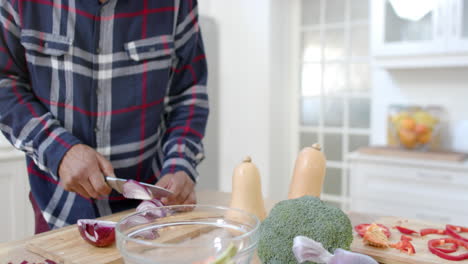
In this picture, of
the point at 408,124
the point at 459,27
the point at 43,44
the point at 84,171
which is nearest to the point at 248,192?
the point at 84,171

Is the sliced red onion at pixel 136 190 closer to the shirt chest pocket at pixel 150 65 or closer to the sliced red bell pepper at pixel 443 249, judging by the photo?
the shirt chest pocket at pixel 150 65

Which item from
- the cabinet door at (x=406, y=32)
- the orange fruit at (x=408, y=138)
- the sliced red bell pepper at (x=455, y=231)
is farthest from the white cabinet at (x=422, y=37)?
the sliced red bell pepper at (x=455, y=231)

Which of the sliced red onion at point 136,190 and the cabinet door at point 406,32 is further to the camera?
the cabinet door at point 406,32

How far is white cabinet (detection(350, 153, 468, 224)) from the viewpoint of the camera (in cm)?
232

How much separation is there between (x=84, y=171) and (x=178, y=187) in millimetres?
233

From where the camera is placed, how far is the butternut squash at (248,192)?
0.92 metres

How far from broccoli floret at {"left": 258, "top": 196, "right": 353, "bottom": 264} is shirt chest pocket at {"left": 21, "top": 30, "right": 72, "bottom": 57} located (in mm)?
678

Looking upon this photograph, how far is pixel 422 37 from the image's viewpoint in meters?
2.54

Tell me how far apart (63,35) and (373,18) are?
6.95ft

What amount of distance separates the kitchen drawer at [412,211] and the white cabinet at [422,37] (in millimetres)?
810

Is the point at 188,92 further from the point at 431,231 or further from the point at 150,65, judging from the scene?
the point at 431,231

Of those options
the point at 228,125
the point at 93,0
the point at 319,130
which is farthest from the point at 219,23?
the point at 93,0

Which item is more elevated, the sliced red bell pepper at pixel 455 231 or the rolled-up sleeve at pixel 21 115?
the rolled-up sleeve at pixel 21 115

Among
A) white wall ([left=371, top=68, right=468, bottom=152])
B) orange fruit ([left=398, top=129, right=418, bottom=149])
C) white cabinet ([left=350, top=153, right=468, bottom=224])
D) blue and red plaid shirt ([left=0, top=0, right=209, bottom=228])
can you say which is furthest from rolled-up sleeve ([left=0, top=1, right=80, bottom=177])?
white wall ([left=371, top=68, right=468, bottom=152])
